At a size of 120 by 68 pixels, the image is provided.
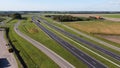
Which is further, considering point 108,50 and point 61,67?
point 108,50

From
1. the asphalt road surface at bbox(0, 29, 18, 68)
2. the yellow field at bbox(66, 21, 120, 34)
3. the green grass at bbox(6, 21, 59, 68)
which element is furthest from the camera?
the yellow field at bbox(66, 21, 120, 34)

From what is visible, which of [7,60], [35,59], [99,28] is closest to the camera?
[7,60]

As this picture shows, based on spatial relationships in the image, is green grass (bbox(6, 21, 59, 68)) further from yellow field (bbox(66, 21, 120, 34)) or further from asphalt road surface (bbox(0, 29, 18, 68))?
yellow field (bbox(66, 21, 120, 34))

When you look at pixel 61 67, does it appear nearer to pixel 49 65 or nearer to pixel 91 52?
pixel 49 65

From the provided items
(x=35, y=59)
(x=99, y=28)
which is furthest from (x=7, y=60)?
(x=99, y=28)

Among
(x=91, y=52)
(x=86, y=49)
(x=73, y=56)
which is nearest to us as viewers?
(x=73, y=56)

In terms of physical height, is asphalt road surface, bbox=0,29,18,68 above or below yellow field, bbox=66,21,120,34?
above

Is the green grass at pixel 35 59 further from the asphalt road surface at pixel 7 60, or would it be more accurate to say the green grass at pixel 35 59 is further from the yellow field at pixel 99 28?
the yellow field at pixel 99 28

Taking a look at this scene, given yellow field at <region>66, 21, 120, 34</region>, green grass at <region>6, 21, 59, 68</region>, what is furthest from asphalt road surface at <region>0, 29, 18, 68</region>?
yellow field at <region>66, 21, 120, 34</region>

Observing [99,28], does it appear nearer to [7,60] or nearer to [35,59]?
[35,59]

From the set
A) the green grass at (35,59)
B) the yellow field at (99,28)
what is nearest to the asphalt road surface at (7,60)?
the green grass at (35,59)

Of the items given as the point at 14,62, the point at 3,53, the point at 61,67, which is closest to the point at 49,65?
the point at 61,67
